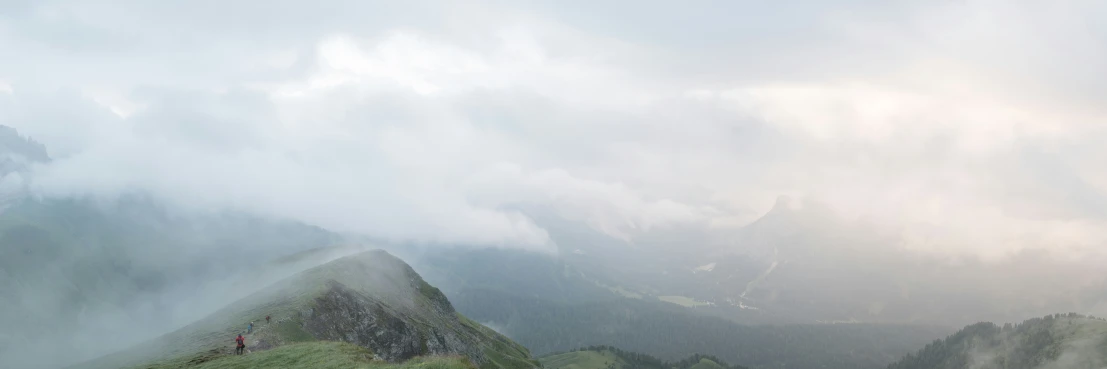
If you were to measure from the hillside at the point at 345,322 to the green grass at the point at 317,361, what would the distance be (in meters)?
2.98

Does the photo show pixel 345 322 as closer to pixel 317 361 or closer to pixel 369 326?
pixel 369 326

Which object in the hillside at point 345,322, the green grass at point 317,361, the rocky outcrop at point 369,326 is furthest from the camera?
the rocky outcrop at point 369,326

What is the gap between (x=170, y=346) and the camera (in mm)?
79562

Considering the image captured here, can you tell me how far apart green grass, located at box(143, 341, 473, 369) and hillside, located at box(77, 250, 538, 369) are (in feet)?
9.79

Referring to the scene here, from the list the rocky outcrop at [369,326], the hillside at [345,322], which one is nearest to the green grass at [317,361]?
the hillside at [345,322]

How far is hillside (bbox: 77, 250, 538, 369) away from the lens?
76812 mm

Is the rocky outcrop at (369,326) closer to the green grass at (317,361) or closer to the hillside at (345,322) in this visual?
the hillside at (345,322)

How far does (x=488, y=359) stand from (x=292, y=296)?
61.9 m

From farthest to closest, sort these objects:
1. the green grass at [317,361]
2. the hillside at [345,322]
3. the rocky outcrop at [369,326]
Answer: the rocky outcrop at [369,326] → the hillside at [345,322] → the green grass at [317,361]

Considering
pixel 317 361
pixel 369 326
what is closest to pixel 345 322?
pixel 369 326

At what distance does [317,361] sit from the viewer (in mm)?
42844

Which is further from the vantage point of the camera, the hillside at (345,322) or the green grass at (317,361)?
the hillside at (345,322)

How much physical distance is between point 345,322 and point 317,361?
6969 centimetres

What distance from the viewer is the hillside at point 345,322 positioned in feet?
252
